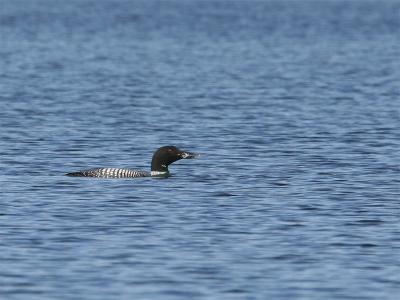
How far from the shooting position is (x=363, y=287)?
1692 centimetres

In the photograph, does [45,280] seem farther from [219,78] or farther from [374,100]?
[219,78]

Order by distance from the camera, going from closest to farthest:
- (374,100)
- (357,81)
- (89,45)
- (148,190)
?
1. (148,190)
2. (374,100)
3. (357,81)
4. (89,45)

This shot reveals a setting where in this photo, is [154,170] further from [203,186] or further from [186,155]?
[203,186]

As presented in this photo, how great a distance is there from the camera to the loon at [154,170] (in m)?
25.4

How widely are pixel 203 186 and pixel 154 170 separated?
1664 millimetres

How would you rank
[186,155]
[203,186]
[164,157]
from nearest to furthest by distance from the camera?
[203,186] < [164,157] < [186,155]

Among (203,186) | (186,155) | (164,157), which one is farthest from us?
(186,155)

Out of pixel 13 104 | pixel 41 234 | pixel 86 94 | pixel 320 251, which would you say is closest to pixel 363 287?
pixel 320 251

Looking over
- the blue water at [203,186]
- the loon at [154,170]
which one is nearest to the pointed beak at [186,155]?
the loon at [154,170]

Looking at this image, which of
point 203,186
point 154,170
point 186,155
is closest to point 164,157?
point 154,170

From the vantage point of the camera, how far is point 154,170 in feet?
85.8

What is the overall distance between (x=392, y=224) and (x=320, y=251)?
2268 mm

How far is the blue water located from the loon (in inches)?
10.9

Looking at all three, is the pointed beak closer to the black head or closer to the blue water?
the black head
